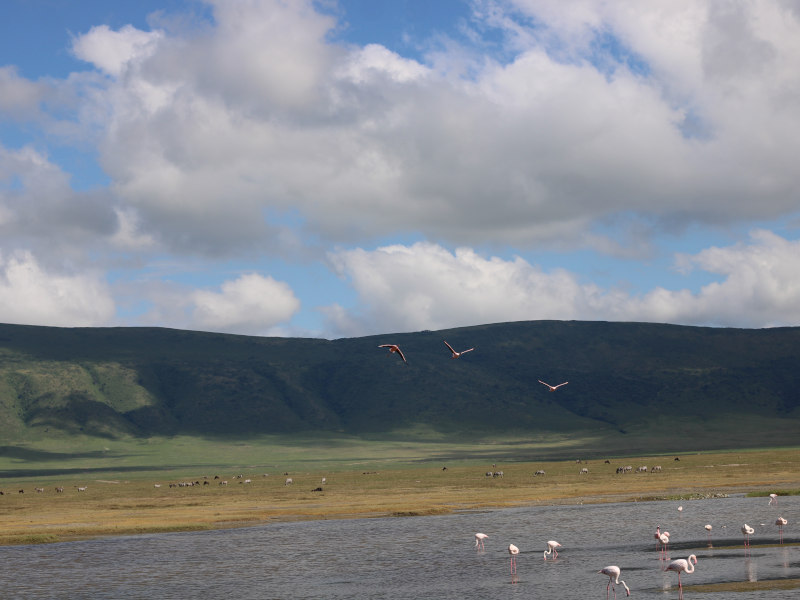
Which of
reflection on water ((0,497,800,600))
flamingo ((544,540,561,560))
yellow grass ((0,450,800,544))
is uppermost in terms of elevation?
flamingo ((544,540,561,560))

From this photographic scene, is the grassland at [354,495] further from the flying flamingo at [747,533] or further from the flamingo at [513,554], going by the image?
the flying flamingo at [747,533]

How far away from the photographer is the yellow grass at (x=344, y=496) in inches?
2632

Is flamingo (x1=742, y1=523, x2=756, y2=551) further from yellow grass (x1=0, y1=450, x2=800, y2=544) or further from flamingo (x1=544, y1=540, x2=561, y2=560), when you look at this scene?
yellow grass (x1=0, y1=450, x2=800, y2=544)

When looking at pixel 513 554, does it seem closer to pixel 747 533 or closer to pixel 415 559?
pixel 415 559

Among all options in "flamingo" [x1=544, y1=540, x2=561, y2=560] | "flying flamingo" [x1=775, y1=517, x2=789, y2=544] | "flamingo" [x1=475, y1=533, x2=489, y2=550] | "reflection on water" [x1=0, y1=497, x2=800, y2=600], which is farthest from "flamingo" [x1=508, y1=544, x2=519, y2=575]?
"flying flamingo" [x1=775, y1=517, x2=789, y2=544]

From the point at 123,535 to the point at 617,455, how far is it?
5217 inches

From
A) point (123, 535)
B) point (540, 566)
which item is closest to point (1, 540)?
point (123, 535)

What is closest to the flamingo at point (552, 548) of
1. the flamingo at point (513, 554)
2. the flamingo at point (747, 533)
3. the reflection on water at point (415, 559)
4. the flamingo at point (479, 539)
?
the reflection on water at point (415, 559)

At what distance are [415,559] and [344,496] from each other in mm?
44567

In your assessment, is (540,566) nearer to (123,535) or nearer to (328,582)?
(328,582)

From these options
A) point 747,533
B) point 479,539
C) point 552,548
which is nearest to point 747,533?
point 747,533

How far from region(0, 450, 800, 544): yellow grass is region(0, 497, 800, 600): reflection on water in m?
6.88

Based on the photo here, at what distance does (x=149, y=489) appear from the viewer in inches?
4469

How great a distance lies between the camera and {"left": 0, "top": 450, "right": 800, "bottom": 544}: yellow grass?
6684 centimetres
